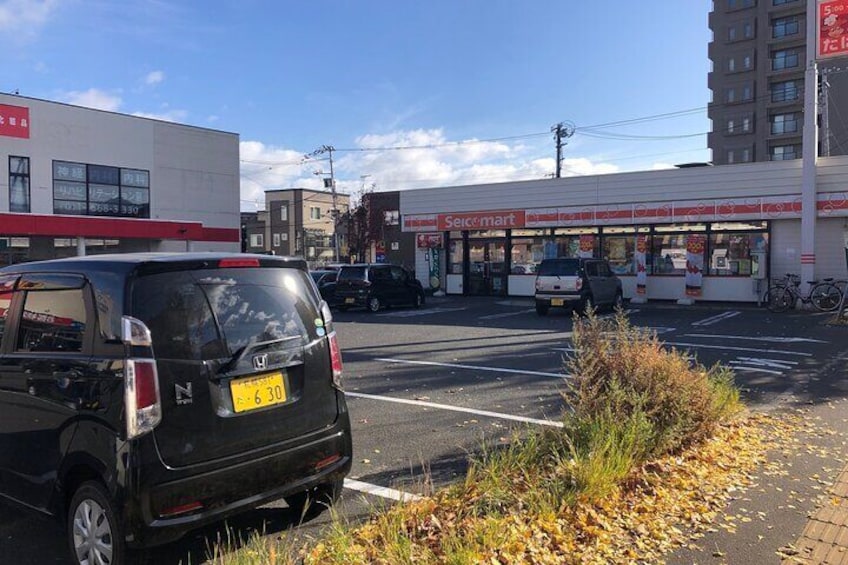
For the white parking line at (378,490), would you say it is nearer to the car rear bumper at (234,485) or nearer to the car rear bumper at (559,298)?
the car rear bumper at (234,485)

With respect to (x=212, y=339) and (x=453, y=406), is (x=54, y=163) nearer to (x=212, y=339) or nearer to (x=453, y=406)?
(x=453, y=406)

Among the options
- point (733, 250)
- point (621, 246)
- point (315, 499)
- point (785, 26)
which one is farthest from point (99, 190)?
point (785, 26)

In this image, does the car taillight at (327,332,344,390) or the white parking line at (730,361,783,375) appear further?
the white parking line at (730,361,783,375)

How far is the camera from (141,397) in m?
3.38

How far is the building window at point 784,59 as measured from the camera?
59844 millimetres

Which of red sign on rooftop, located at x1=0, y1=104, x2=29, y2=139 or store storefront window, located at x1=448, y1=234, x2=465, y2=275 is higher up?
red sign on rooftop, located at x1=0, y1=104, x2=29, y2=139

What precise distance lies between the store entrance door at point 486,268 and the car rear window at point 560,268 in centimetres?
771

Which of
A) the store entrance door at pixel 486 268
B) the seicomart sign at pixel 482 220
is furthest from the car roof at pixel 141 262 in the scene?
the store entrance door at pixel 486 268

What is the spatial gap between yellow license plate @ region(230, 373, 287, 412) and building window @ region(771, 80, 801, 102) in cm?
6858

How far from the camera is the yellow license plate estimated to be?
12.4 ft

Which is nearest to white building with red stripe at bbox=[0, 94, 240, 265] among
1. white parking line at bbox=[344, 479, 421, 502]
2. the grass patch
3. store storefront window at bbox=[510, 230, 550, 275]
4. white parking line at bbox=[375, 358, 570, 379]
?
store storefront window at bbox=[510, 230, 550, 275]

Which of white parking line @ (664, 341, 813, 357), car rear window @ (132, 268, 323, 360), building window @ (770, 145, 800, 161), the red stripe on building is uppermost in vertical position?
building window @ (770, 145, 800, 161)

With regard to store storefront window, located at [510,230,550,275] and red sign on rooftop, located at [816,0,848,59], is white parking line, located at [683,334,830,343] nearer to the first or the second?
red sign on rooftop, located at [816,0,848,59]

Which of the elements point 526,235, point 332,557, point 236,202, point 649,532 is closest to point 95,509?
point 332,557
